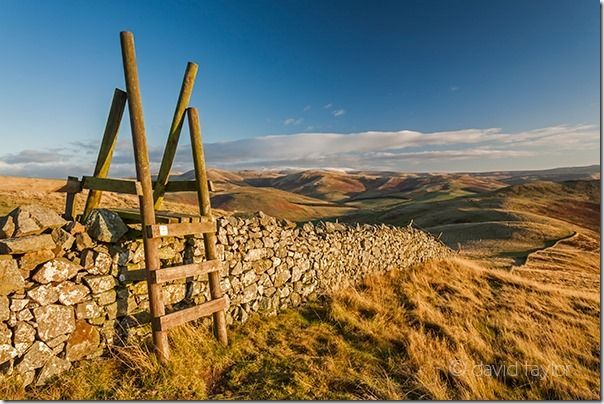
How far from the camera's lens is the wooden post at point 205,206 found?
5977 millimetres

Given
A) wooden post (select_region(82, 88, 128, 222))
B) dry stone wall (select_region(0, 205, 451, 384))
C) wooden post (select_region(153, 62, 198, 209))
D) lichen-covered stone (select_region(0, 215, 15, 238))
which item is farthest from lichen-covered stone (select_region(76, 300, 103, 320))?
wooden post (select_region(153, 62, 198, 209))

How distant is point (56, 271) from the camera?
4652mm

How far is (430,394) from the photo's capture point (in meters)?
4.95

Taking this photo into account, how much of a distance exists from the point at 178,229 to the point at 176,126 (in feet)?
7.01

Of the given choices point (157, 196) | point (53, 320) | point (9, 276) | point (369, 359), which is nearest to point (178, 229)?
point (157, 196)

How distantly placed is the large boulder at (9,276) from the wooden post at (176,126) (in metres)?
2.53

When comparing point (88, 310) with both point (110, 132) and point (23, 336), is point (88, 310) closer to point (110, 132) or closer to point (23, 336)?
point (23, 336)

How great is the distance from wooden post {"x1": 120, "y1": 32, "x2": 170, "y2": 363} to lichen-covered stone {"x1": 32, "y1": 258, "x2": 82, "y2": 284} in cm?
97

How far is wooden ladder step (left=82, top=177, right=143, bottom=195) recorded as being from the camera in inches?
199

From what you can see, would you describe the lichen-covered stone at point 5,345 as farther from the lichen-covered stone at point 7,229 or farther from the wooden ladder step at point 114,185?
the wooden ladder step at point 114,185

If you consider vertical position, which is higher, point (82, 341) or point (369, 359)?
point (82, 341)

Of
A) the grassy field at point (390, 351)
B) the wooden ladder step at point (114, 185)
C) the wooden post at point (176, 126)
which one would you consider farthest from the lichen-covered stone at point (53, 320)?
the wooden post at point (176, 126)

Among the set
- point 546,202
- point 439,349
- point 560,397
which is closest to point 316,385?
point 439,349

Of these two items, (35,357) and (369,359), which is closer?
(35,357)
